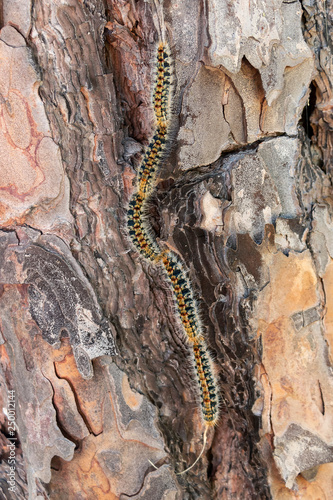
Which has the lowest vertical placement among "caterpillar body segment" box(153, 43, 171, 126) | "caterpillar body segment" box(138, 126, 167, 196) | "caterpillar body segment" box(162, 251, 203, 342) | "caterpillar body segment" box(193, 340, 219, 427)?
"caterpillar body segment" box(193, 340, 219, 427)

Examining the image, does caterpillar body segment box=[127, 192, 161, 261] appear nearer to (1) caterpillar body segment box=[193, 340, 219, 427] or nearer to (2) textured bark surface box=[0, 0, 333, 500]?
(2) textured bark surface box=[0, 0, 333, 500]

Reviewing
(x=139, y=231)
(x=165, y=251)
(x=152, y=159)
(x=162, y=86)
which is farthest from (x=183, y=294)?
(x=162, y=86)

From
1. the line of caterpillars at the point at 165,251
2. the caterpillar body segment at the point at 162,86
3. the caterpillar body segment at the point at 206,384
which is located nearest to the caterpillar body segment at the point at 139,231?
the line of caterpillars at the point at 165,251

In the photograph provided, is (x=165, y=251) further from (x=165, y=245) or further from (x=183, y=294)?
(x=183, y=294)

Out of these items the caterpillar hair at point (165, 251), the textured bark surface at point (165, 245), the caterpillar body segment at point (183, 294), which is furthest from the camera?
the caterpillar body segment at point (183, 294)

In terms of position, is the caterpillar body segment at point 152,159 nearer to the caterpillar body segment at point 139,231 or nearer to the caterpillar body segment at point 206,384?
the caterpillar body segment at point 139,231

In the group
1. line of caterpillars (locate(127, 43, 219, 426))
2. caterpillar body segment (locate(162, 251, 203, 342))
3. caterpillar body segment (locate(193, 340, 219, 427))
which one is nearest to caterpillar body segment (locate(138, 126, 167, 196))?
line of caterpillars (locate(127, 43, 219, 426))
